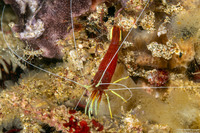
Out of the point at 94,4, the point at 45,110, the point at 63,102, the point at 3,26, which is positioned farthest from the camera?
the point at 3,26

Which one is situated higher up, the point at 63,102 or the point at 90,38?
the point at 90,38

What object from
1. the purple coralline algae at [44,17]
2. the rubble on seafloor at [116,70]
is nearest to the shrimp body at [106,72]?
the rubble on seafloor at [116,70]

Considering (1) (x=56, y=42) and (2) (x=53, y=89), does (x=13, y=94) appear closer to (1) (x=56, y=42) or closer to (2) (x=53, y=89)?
(2) (x=53, y=89)

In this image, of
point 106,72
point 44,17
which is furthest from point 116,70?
point 44,17

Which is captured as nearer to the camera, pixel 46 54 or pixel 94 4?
pixel 94 4

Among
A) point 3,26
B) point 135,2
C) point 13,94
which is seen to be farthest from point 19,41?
point 135,2

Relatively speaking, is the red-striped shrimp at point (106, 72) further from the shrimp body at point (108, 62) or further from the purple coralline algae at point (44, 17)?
the purple coralline algae at point (44, 17)
